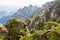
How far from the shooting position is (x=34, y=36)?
222ft

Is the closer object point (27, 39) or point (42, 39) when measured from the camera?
point (42, 39)

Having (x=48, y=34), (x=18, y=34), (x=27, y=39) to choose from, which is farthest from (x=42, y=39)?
(x=18, y=34)

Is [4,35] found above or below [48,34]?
above

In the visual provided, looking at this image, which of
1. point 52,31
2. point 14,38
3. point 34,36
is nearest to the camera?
point 52,31

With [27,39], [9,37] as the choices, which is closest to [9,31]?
[9,37]

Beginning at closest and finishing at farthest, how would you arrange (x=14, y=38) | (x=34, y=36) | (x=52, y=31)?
(x=52, y=31)
(x=34, y=36)
(x=14, y=38)

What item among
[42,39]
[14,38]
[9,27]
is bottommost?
[42,39]

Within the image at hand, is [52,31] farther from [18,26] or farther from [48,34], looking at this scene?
[18,26]

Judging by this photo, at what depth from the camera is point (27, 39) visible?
7106 cm

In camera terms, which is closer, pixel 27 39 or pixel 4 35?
pixel 27 39

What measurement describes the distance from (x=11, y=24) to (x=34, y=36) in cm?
1393

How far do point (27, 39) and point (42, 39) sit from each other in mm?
9778

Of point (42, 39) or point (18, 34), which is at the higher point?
point (18, 34)

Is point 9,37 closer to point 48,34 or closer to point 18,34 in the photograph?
point 18,34
